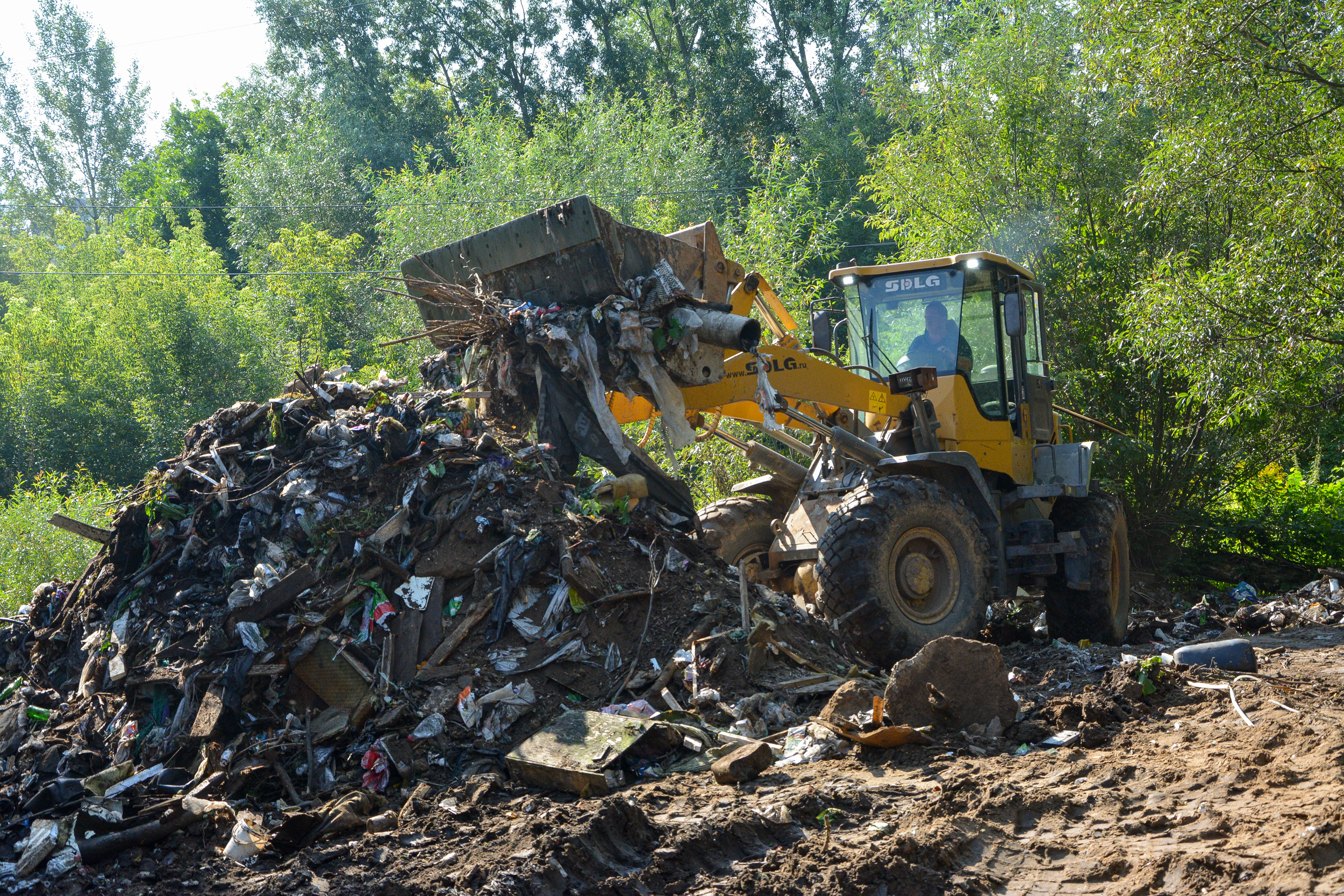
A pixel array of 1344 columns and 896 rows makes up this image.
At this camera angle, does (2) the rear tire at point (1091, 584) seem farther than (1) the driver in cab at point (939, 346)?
Yes

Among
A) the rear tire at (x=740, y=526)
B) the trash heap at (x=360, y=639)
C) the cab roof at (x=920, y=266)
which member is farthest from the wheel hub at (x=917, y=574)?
the cab roof at (x=920, y=266)

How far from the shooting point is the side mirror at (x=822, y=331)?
789 centimetres

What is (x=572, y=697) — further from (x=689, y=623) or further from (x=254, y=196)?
(x=254, y=196)

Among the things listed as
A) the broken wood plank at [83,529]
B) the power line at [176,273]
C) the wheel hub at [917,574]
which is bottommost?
the wheel hub at [917,574]

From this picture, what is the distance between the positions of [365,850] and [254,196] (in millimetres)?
29789

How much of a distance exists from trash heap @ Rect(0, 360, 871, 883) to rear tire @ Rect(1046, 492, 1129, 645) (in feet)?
9.76

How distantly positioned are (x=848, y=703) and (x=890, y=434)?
3.14 meters

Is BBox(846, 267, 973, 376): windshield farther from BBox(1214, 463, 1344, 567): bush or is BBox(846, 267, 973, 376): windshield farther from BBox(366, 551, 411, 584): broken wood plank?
BBox(1214, 463, 1344, 567): bush

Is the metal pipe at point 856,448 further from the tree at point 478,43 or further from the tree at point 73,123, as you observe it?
the tree at point 73,123

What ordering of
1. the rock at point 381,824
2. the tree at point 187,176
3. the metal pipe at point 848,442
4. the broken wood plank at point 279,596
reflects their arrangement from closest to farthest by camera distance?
the rock at point 381,824 < the broken wood plank at point 279,596 < the metal pipe at point 848,442 < the tree at point 187,176

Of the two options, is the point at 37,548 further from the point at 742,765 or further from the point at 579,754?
the point at 742,765

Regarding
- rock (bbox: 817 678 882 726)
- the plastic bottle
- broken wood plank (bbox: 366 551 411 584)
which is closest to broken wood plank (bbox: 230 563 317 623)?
broken wood plank (bbox: 366 551 411 584)

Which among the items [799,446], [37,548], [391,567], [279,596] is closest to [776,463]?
[799,446]

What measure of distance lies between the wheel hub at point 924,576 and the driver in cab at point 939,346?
1643 mm
